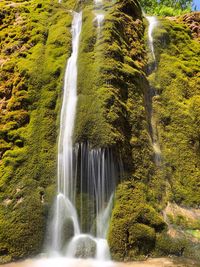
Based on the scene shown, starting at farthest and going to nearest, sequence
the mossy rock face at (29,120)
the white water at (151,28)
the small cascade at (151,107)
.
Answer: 1. the white water at (151,28)
2. the small cascade at (151,107)
3. the mossy rock face at (29,120)

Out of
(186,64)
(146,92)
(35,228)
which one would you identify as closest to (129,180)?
(35,228)

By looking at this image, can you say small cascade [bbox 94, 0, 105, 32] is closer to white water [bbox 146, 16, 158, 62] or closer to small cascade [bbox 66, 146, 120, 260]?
white water [bbox 146, 16, 158, 62]

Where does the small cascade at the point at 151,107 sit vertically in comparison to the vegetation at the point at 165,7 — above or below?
below

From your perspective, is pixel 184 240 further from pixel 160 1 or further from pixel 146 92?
pixel 160 1

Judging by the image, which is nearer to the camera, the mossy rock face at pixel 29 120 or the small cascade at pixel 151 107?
the mossy rock face at pixel 29 120

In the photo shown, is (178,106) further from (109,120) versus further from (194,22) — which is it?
(194,22)

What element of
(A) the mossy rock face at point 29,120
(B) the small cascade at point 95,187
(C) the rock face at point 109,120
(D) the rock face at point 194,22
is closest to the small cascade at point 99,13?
(C) the rock face at point 109,120

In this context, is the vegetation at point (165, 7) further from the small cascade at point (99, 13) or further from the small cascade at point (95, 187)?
the small cascade at point (95, 187)
